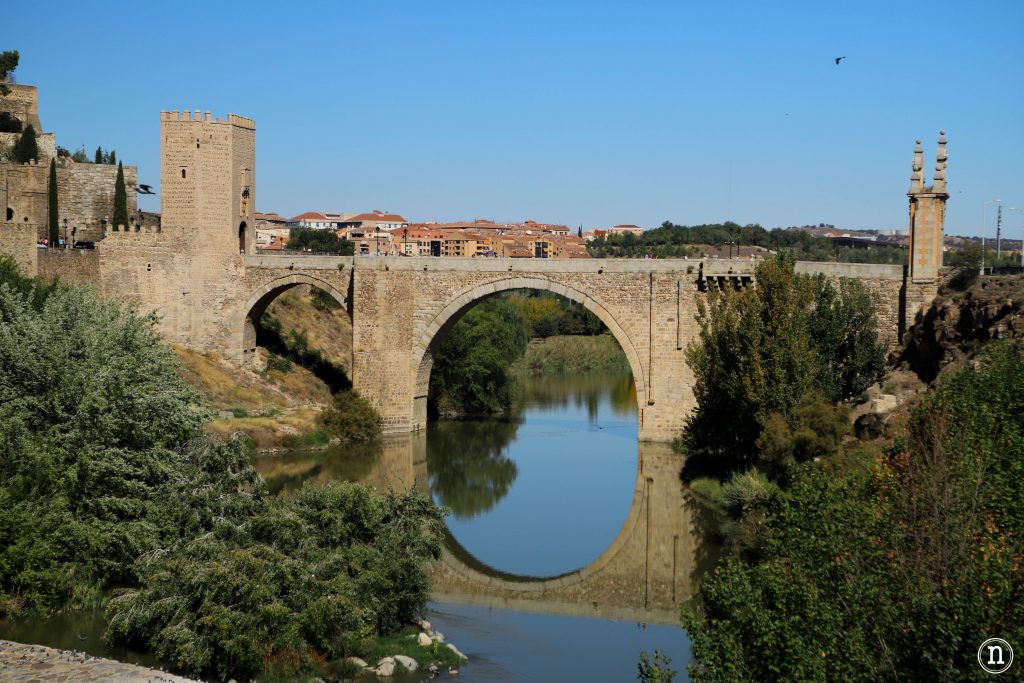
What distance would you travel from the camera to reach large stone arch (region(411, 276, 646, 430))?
29.3 m

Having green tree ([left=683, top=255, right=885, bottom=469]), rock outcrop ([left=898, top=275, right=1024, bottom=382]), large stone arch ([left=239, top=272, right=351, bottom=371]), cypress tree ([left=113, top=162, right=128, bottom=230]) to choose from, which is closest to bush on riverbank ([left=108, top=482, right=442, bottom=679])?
green tree ([left=683, top=255, right=885, bottom=469])

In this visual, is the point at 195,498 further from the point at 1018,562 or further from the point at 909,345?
the point at 909,345

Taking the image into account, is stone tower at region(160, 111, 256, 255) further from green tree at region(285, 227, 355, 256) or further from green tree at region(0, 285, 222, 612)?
green tree at region(285, 227, 355, 256)

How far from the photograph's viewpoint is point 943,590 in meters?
10.7

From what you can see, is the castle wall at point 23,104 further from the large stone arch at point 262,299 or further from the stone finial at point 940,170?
the stone finial at point 940,170

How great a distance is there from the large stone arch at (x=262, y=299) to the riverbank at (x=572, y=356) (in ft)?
50.9

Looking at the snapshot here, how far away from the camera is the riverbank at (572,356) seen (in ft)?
159

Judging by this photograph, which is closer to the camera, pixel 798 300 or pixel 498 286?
pixel 798 300

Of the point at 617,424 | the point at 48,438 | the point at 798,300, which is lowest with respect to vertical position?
the point at 617,424

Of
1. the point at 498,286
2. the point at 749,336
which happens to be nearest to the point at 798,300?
the point at 749,336

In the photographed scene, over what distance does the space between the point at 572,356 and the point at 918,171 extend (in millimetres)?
23687

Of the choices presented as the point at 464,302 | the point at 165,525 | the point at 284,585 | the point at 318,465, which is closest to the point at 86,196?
the point at 464,302

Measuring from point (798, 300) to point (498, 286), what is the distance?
8.54 m

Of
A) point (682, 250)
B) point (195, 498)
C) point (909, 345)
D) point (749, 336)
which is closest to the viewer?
point (195, 498)
